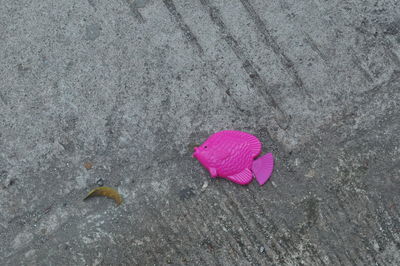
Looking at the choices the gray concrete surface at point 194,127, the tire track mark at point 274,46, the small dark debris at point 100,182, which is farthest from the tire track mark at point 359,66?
the small dark debris at point 100,182

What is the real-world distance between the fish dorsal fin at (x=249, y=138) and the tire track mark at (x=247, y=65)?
0.42 feet

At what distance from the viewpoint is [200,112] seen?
2.18 metres

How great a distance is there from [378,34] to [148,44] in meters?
0.97

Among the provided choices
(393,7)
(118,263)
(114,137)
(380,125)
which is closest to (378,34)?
(393,7)

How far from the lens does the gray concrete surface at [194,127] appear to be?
80.6 inches

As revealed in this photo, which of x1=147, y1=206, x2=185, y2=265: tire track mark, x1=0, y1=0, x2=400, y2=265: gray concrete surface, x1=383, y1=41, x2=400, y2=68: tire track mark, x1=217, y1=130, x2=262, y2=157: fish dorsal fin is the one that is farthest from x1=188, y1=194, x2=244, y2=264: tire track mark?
x1=383, y1=41, x2=400, y2=68: tire track mark

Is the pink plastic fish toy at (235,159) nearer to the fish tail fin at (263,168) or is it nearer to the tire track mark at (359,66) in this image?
the fish tail fin at (263,168)

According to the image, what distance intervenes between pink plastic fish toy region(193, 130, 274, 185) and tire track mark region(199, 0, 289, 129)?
0.16 m

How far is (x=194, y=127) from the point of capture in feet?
7.12

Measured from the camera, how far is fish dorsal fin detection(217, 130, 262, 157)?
2125 mm

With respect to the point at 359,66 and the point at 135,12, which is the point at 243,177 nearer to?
the point at 359,66

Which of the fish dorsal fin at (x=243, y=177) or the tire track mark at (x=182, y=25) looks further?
the tire track mark at (x=182, y=25)

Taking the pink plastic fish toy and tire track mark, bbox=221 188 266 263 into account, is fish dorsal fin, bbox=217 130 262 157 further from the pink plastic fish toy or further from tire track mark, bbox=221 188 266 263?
tire track mark, bbox=221 188 266 263

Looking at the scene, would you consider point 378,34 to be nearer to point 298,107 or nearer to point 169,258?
point 298,107
